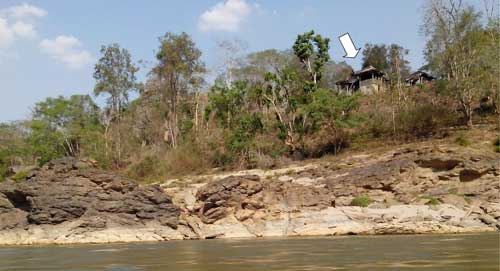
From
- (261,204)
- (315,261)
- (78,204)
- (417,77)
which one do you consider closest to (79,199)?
(78,204)

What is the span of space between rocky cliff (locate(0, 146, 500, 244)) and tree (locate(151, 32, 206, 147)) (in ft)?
62.8

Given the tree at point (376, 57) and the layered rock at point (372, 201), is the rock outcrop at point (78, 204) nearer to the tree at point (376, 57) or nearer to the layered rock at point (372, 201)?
the layered rock at point (372, 201)

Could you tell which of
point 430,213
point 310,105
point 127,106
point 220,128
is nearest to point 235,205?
point 430,213

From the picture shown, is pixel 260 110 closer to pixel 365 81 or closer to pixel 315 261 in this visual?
pixel 365 81

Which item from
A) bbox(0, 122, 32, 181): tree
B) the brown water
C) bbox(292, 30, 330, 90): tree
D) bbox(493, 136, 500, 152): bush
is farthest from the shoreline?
bbox(0, 122, 32, 181): tree

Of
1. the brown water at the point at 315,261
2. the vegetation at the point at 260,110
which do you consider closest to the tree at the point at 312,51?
the vegetation at the point at 260,110

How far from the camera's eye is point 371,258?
11.6 metres

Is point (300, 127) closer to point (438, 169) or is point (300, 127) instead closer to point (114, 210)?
point (438, 169)

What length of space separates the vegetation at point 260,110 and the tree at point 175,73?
0.30 feet

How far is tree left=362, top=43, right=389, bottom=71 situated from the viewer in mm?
64625

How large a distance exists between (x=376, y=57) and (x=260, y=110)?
2733 cm

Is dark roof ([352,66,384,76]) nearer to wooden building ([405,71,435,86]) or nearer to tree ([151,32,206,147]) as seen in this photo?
wooden building ([405,71,435,86])

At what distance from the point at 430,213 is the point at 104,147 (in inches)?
1330

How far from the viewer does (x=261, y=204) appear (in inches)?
1003
